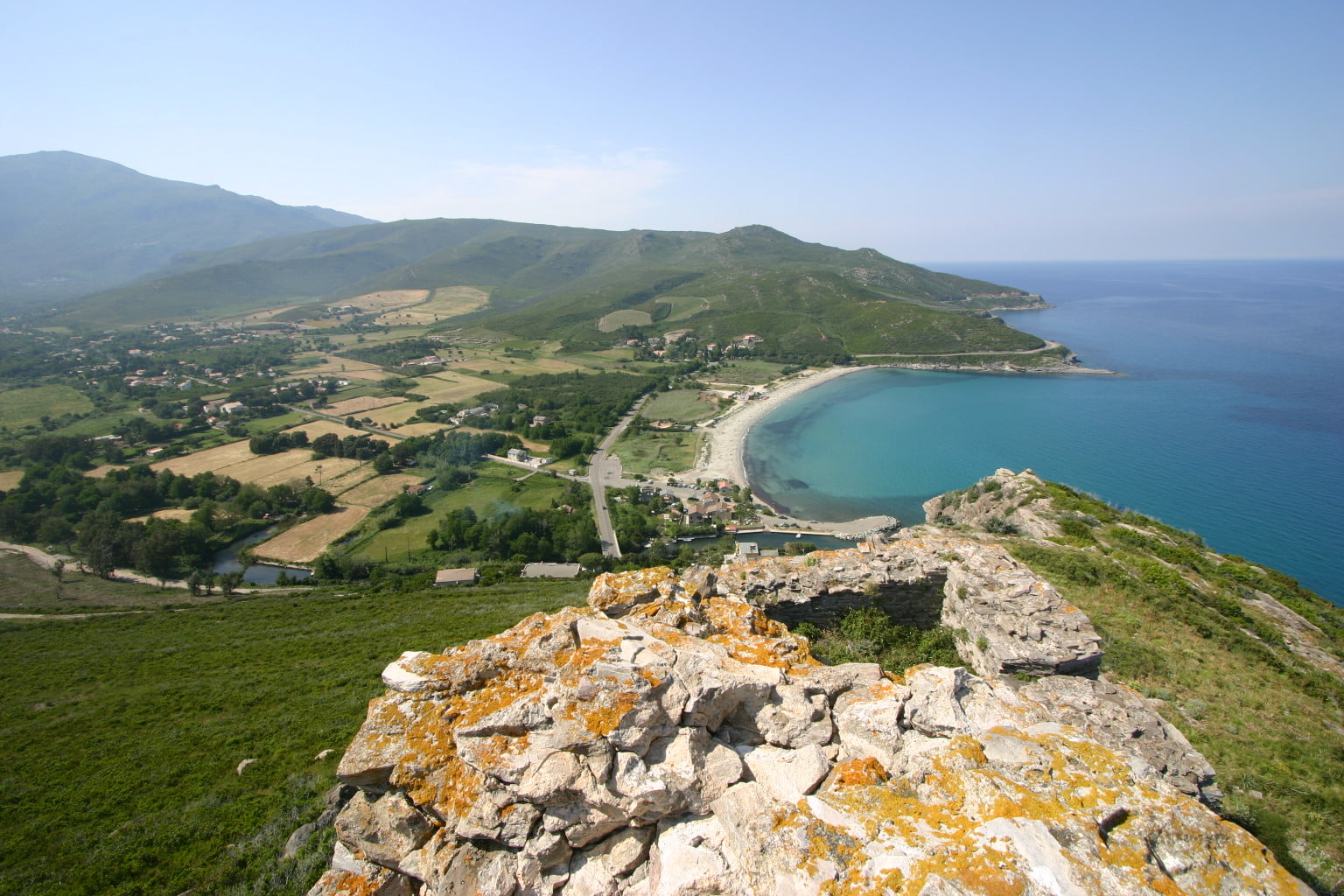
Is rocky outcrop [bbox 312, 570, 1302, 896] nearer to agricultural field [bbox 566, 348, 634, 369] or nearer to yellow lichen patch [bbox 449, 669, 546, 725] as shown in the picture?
yellow lichen patch [bbox 449, 669, 546, 725]

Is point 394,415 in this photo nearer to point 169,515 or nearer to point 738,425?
point 169,515

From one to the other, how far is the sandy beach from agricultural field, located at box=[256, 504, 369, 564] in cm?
3337

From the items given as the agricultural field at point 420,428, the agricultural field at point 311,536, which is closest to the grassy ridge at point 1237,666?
the agricultural field at point 311,536

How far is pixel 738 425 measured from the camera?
74.9 metres

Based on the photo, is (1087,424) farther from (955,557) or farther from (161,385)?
(161,385)

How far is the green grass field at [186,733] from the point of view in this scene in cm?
941

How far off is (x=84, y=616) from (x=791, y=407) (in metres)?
79.1

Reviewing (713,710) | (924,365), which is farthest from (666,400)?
(713,710)

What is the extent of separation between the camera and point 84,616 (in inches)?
1123

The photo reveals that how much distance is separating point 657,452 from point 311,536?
123ft

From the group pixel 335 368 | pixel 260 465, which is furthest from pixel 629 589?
pixel 335 368

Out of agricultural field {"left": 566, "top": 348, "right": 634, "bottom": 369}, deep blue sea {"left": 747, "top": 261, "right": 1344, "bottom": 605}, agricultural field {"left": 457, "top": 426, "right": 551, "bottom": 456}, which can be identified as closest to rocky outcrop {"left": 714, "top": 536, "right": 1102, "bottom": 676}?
deep blue sea {"left": 747, "top": 261, "right": 1344, "bottom": 605}

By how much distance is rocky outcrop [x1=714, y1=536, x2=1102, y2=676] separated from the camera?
10.4m

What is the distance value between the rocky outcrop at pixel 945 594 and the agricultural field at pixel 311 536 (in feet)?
142
